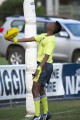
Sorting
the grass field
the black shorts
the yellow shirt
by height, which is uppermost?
the yellow shirt

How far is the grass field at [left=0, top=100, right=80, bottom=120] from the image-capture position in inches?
427

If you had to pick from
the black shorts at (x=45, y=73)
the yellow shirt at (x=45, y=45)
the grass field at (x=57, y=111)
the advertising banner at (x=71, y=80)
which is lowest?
the grass field at (x=57, y=111)

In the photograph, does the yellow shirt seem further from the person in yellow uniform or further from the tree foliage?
the tree foliage

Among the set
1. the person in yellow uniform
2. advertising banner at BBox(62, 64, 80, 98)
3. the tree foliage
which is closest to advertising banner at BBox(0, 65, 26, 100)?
advertising banner at BBox(62, 64, 80, 98)

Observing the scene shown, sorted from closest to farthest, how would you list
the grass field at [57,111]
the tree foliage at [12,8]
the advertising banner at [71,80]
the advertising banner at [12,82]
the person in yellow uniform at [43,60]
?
the person in yellow uniform at [43,60], the grass field at [57,111], the advertising banner at [12,82], the advertising banner at [71,80], the tree foliage at [12,8]

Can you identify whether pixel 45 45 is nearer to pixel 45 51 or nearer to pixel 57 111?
pixel 45 51

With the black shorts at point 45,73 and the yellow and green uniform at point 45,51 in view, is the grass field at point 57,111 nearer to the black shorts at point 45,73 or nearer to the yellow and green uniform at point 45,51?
the yellow and green uniform at point 45,51

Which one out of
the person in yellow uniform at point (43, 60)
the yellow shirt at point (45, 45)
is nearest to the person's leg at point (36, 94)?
the person in yellow uniform at point (43, 60)

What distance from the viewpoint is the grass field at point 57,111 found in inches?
427

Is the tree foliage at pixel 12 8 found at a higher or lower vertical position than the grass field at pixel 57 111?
higher

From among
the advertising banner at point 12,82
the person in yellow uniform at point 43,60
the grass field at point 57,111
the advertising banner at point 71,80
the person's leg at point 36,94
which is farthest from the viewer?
the advertising banner at point 71,80

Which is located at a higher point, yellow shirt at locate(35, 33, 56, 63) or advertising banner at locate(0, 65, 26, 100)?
yellow shirt at locate(35, 33, 56, 63)

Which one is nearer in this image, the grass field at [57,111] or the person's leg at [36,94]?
the person's leg at [36,94]

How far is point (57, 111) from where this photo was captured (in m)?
11.6
